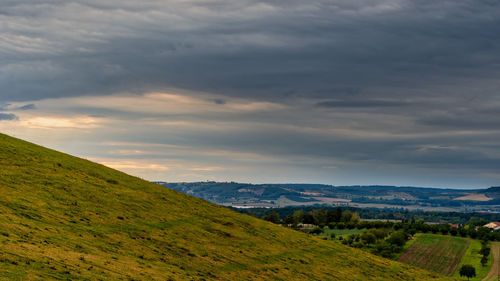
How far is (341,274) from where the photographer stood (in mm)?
71812

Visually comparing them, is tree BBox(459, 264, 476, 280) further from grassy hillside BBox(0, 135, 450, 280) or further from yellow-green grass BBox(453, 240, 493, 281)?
grassy hillside BBox(0, 135, 450, 280)

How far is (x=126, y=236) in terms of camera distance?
170 ft

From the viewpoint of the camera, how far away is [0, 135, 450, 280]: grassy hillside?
38531 millimetres

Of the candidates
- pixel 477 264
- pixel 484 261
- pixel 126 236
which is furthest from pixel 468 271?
pixel 126 236

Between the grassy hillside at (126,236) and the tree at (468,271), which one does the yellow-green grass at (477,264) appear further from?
the grassy hillside at (126,236)

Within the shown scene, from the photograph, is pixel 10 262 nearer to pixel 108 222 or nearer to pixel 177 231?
pixel 108 222

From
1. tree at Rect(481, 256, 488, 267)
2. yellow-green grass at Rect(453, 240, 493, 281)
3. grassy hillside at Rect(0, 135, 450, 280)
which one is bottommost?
yellow-green grass at Rect(453, 240, 493, 281)

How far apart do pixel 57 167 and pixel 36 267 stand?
3576cm

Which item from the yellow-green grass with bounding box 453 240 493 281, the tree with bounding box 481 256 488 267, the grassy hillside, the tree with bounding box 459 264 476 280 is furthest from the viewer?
the tree with bounding box 481 256 488 267

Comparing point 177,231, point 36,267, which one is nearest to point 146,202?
point 177,231

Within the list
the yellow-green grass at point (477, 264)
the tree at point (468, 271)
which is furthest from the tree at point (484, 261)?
the tree at point (468, 271)

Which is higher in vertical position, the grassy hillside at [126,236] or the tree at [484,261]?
the grassy hillside at [126,236]

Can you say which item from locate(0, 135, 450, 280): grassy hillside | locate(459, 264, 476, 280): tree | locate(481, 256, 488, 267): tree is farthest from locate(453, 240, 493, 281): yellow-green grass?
locate(0, 135, 450, 280): grassy hillside

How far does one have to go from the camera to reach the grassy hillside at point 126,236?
3853 centimetres
